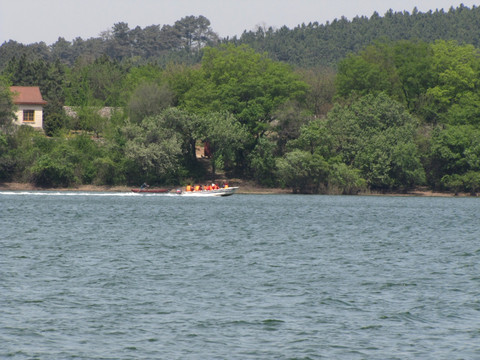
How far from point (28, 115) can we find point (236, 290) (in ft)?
296

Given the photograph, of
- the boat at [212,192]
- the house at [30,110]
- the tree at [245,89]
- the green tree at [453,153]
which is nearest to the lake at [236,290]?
the boat at [212,192]

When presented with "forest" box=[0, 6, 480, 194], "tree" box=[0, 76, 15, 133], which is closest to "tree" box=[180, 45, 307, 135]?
"forest" box=[0, 6, 480, 194]

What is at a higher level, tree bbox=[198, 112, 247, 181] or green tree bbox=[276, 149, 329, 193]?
tree bbox=[198, 112, 247, 181]

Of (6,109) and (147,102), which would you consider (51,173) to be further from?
(147,102)

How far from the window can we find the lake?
5766cm

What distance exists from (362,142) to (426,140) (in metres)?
8.64

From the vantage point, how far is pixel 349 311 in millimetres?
24656

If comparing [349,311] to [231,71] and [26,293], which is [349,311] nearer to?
[26,293]

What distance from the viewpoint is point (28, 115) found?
11206 cm

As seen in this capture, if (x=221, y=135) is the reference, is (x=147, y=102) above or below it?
above

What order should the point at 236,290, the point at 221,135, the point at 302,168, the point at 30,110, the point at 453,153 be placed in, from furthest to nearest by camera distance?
the point at 30,110
the point at 453,153
the point at 302,168
the point at 221,135
the point at 236,290

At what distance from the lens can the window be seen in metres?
112

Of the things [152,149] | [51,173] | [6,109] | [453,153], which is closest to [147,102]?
[152,149]

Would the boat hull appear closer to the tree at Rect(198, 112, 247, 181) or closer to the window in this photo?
the tree at Rect(198, 112, 247, 181)
